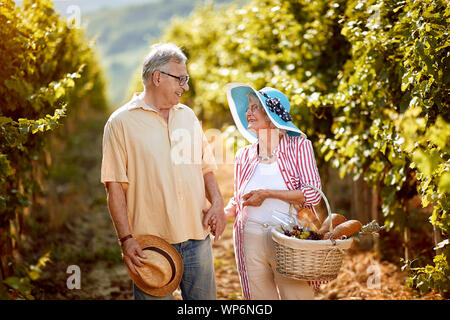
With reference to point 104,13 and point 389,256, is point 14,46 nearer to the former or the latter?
point 389,256

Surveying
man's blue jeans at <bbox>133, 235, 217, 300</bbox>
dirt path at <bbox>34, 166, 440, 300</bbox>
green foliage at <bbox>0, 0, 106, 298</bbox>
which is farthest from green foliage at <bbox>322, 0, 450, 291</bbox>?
green foliage at <bbox>0, 0, 106, 298</bbox>

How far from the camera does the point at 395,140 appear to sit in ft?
13.3

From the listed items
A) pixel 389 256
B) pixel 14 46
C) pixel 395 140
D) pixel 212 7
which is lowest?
pixel 389 256

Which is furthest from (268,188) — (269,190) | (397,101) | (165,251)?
(397,101)

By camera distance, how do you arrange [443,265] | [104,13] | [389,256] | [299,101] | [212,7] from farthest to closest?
1. [104,13]
2. [212,7]
3. [389,256]
4. [299,101]
5. [443,265]

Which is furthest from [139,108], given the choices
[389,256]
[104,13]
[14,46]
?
[104,13]

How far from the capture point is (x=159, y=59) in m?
3.21

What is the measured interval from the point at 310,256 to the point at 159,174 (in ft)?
3.15

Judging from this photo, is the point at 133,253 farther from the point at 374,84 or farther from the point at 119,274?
the point at 119,274

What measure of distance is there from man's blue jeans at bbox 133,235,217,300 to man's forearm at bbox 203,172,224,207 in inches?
8.8

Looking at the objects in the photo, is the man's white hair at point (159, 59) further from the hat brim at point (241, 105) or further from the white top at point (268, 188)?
the white top at point (268, 188)

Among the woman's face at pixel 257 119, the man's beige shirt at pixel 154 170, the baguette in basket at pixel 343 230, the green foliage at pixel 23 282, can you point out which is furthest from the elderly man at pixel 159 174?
the baguette in basket at pixel 343 230
